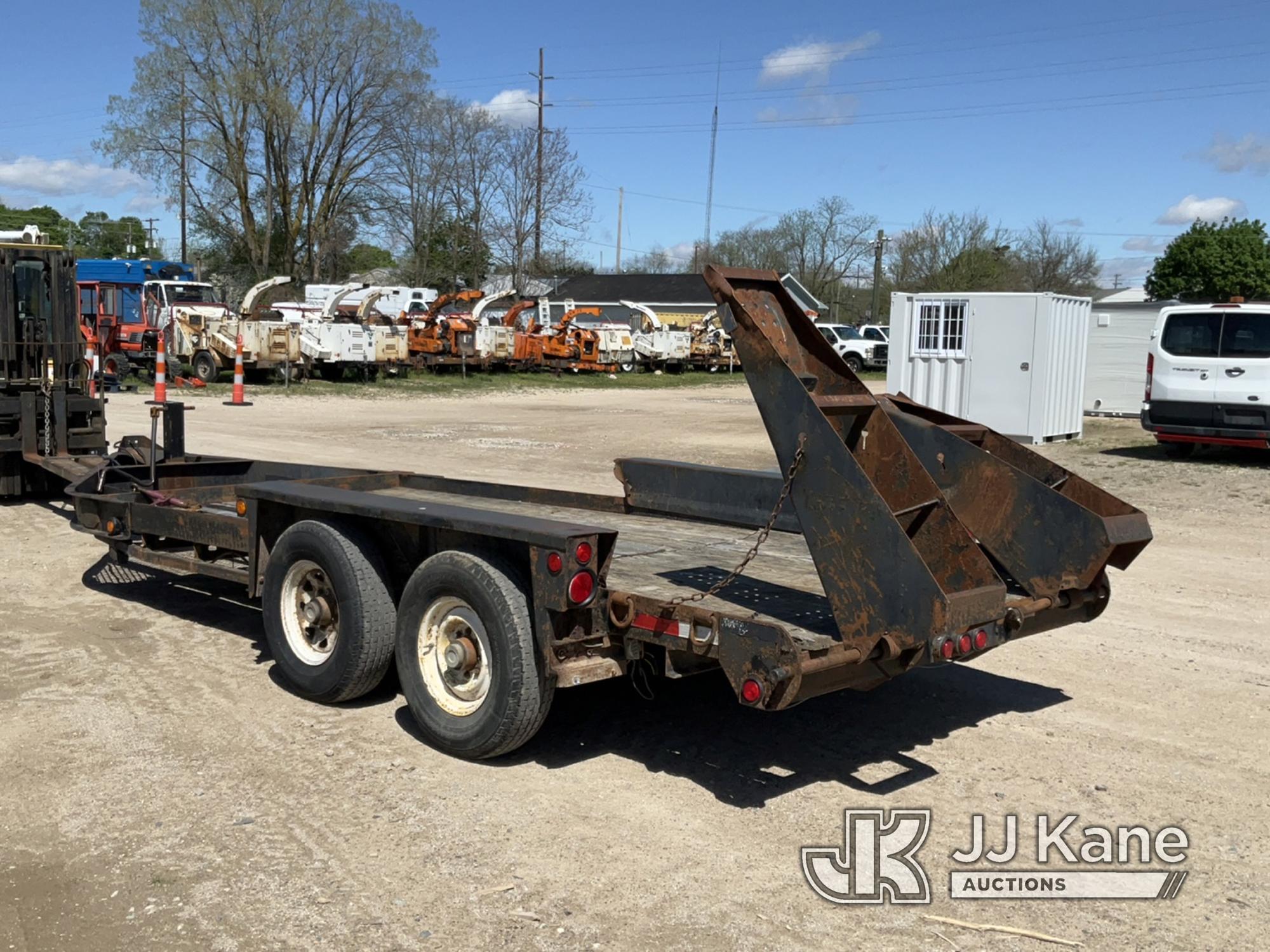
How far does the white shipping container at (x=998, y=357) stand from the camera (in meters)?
19.1

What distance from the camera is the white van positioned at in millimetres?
16000

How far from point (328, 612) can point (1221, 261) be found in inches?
2121

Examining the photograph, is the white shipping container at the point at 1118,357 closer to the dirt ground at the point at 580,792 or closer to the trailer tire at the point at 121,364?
the dirt ground at the point at 580,792

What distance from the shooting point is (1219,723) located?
577 centimetres

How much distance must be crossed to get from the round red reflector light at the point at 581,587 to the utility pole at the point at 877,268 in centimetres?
5852

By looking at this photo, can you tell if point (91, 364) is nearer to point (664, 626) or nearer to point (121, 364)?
point (664, 626)

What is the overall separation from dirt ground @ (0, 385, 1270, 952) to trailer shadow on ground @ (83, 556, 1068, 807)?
0.02 meters

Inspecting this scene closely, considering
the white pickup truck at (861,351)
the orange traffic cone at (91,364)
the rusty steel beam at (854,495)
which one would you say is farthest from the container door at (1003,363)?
the white pickup truck at (861,351)

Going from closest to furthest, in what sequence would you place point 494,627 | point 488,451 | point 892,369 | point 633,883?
point 633,883, point 494,627, point 488,451, point 892,369

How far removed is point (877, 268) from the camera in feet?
207

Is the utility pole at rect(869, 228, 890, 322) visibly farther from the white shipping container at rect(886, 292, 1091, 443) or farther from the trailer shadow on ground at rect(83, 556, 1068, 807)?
the trailer shadow on ground at rect(83, 556, 1068, 807)

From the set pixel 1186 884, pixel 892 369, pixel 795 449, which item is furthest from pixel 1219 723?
pixel 892 369

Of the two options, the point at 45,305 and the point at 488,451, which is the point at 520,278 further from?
the point at 45,305

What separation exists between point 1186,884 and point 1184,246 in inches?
2174
